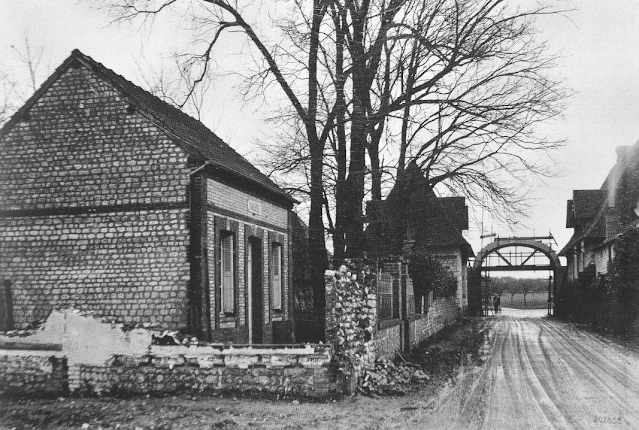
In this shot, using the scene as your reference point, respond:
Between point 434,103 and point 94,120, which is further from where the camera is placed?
point 434,103

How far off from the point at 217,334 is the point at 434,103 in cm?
946

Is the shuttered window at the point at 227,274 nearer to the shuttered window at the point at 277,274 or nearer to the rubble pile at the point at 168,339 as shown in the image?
the rubble pile at the point at 168,339

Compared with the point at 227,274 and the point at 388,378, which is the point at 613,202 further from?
the point at 388,378

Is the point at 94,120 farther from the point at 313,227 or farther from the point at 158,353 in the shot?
the point at 313,227

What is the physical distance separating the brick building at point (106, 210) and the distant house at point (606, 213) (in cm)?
2164

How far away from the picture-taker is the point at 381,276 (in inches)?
652

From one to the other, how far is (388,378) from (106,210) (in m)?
6.95

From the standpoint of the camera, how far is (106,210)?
14039mm

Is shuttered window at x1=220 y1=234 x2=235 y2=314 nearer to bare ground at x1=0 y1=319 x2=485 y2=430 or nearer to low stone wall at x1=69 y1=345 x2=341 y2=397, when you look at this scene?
low stone wall at x1=69 y1=345 x2=341 y2=397

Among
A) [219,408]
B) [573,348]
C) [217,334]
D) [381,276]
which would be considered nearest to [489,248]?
[573,348]

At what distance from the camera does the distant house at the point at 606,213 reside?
114 ft

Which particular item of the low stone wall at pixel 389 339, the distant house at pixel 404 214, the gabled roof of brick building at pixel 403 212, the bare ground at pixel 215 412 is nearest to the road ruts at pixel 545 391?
the bare ground at pixel 215 412

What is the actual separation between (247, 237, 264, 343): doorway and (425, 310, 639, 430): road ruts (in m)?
5.70

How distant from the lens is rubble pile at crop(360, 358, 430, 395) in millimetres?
12289
